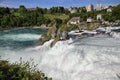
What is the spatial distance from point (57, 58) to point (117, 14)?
46087 millimetres

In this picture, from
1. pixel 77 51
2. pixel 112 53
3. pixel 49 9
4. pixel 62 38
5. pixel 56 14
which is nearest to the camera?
pixel 112 53

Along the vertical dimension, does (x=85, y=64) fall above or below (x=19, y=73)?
below

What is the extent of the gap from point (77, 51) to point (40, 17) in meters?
67.9

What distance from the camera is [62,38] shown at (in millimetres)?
23719

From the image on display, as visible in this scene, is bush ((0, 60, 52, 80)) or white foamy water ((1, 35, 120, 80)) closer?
bush ((0, 60, 52, 80))

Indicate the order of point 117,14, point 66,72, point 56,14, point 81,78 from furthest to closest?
point 56,14 < point 117,14 < point 66,72 < point 81,78

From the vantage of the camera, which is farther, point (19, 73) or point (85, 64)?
point (85, 64)

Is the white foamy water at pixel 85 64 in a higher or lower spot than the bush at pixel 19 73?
lower

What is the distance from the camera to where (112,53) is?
1458cm

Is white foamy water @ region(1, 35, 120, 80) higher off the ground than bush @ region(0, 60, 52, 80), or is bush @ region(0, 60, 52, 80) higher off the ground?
bush @ region(0, 60, 52, 80)

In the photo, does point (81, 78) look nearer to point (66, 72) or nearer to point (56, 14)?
point (66, 72)

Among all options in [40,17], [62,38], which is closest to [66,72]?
[62,38]

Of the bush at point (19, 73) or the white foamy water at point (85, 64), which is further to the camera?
the white foamy water at point (85, 64)

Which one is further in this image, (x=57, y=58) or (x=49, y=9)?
(x=49, y=9)
